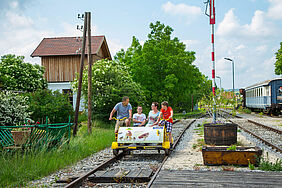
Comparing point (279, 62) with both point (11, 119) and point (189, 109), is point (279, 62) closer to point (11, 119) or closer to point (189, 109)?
point (189, 109)

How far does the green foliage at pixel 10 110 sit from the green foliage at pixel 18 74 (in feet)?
50.2

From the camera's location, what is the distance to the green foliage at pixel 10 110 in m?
14.0

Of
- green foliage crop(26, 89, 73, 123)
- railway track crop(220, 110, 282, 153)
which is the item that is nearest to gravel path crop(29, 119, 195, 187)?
railway track crop(220, 110, 282, 153)

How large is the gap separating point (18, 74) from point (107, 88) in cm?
1177

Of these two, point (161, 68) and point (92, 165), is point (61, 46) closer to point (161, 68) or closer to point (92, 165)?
point (161, 68)

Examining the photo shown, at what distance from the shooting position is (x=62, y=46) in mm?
38188

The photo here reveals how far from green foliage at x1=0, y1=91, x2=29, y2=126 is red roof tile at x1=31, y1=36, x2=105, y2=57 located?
21414 mm

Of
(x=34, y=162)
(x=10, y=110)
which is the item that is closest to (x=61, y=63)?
(x=10, y=110)

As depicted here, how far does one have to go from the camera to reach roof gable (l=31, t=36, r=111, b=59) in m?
36.8

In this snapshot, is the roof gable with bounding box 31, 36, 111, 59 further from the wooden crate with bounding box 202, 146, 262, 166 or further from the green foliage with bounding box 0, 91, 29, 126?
the wooden crate with bounding box 202, 146, 262, 166

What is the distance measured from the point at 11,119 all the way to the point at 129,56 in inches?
1091

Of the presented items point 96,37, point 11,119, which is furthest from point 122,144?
point 96,37

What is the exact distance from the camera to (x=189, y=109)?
61.4 metres

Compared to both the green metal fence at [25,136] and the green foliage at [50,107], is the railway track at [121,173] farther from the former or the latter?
the green foliage at [50,107]
